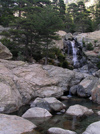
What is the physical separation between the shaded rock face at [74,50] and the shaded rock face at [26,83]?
8962 millimetres

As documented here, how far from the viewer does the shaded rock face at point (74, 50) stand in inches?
1008

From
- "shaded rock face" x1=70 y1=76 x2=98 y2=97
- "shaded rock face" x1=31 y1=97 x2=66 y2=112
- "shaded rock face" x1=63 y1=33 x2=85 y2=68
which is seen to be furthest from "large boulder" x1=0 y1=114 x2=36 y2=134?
"shaded rock face" x1=63 y1=33 x2=85 y2=68

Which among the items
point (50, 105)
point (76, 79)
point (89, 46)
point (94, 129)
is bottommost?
point (50, 105)

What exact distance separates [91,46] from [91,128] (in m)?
22.1

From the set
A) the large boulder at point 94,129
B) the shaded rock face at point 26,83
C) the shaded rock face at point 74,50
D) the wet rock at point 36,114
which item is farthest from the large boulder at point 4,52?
the shaded rock face at point 74,50

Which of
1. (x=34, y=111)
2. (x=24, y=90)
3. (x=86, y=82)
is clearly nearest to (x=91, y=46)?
(x=86, y=82)

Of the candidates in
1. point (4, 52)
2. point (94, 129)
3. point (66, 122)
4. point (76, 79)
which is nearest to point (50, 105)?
point (66, 122)

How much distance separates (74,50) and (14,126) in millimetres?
22883

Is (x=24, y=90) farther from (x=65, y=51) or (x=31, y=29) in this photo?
(x=65, y=51)

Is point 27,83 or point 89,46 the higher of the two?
point 89,46

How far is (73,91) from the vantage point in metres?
14.6

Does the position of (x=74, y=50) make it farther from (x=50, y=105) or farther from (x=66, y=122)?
(x=66, y=122)

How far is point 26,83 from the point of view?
12375 mm

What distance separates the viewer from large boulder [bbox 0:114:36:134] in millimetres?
6164
